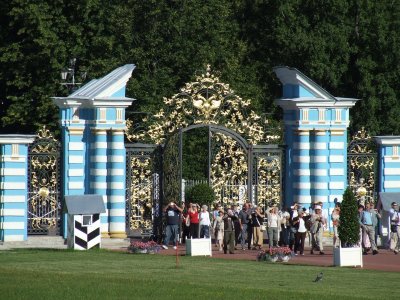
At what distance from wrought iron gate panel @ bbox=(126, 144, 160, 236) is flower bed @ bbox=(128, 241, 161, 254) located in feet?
12.3

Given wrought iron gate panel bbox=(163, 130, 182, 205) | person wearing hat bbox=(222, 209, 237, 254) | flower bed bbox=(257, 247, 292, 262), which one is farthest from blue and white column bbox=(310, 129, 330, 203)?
flower bed bbox=(257, 247, 292, 262)

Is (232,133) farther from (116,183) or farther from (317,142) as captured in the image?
(116,183)

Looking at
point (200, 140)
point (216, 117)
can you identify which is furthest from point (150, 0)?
point (216, 117)

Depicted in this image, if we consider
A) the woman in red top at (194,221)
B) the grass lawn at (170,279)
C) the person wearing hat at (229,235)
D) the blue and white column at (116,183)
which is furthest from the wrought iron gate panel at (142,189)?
the grass lawn at (170,279)

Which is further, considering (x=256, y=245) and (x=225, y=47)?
(x=225, y=47)

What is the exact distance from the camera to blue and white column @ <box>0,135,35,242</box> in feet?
139

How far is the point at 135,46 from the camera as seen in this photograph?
59.6m

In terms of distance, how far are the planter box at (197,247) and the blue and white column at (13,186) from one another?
214 inches

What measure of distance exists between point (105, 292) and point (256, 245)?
1441 cm

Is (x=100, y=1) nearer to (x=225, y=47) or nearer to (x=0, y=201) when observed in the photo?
(x=225, y=47)

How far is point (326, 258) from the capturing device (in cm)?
4016

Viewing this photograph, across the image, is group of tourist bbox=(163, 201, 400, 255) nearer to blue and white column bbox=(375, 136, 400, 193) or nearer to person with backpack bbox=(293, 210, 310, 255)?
person with backpack bbox=(293, 210, 310, 255)

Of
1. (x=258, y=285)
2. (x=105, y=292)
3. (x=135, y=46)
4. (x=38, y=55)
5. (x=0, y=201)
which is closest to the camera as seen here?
(x=105, y=292)

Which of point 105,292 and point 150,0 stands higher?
point 150,0
